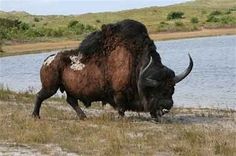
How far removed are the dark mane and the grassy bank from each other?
140cm

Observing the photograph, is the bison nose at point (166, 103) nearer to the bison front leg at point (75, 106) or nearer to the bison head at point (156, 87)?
the bison head at point (156, 87)

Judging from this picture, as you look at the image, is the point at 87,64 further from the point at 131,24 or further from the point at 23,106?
the point at 23,106

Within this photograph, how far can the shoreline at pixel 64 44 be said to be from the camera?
160 ft

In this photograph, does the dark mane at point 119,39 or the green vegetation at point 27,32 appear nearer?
the dark mane at point 119,39

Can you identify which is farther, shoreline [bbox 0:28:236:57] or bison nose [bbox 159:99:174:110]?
shoreline [bbox 0:28:236:57]

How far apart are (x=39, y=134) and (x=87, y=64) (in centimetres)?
340

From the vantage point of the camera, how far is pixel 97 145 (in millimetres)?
10555

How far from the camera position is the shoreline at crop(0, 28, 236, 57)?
48.7 metres

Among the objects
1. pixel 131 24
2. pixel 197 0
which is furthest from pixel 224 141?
pixel 197 0

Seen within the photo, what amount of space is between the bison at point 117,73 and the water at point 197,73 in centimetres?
598

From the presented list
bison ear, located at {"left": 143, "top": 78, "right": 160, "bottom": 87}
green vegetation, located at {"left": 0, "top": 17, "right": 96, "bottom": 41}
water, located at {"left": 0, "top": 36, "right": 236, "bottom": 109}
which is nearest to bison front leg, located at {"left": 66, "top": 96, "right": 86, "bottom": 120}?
bison ear, located at {"left": 143, "top": 78, "right": 160, "bottom": 87}

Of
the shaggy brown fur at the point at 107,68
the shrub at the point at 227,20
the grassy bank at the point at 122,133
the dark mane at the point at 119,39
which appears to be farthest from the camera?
the shrub at the point at 227,20

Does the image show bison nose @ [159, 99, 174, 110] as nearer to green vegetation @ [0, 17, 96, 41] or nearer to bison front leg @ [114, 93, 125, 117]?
bison front leg @ [114, 93, 125, 117]

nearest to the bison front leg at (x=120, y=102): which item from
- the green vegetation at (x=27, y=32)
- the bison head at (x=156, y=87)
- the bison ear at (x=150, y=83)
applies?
the bison head at (x=156, y=87)
